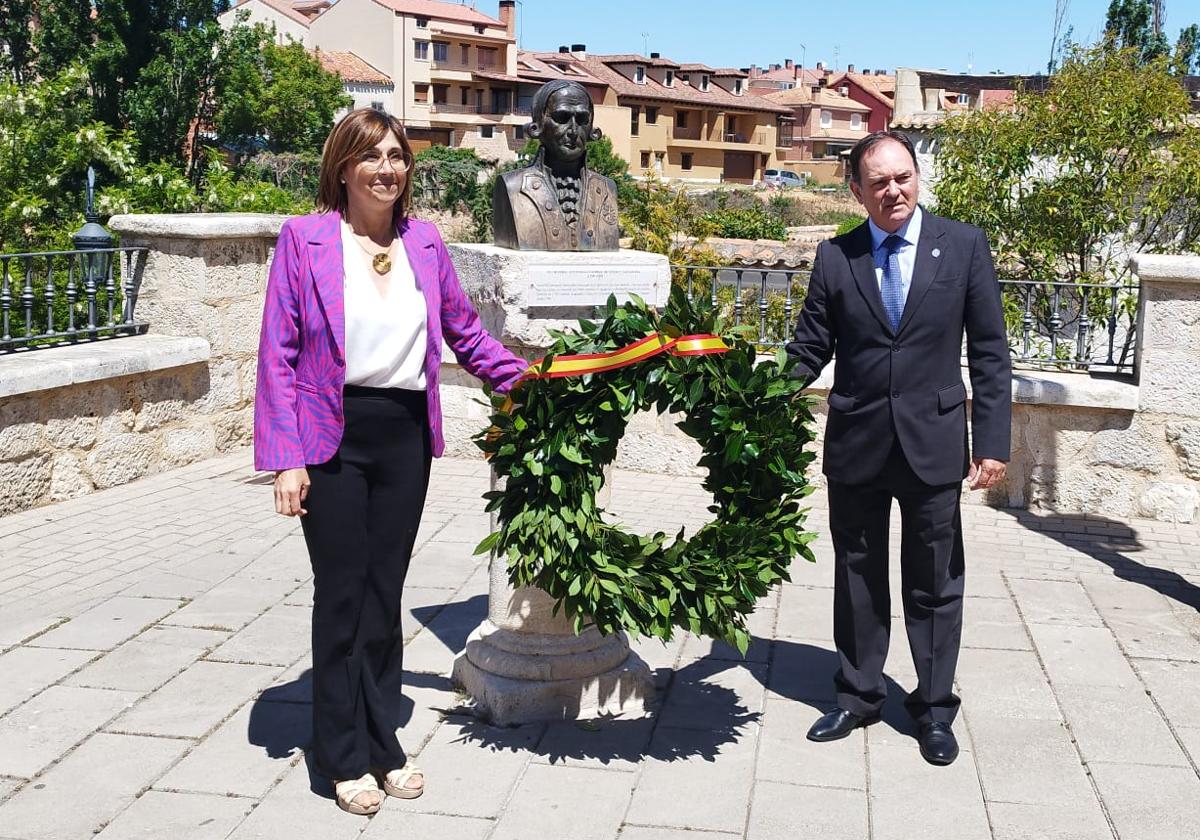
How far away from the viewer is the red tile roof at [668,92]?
73.6 m

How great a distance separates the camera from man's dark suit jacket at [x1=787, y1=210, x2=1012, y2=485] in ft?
13.1

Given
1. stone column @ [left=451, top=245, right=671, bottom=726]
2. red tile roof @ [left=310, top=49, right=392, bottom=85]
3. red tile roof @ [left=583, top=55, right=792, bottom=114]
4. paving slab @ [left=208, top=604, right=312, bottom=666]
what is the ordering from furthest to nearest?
1. red tile roof @ [left=583, top=55, right=792, bottom=114]
2. red tile roof @ [left=310, top=49, right=392, bottom=85]
3. paving slab @ [left=208, top=604, right=312, bottom=666]
4. stone column @ [left=451, top=245, right=671, bottom=726]

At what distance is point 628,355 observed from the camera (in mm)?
3855

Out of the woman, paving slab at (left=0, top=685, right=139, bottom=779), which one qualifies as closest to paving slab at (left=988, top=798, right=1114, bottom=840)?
the woman

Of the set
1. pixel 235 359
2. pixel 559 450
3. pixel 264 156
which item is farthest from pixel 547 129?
pixel 264 156

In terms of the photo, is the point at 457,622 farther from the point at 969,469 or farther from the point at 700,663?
the point at 969,469

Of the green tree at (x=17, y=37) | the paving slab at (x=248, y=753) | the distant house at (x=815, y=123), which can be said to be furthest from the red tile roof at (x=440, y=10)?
the paving slab at (x=248, y=753)

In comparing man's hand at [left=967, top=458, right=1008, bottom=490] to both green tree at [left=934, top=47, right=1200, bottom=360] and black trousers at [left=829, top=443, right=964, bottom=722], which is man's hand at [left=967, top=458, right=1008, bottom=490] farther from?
green tree at [left=934, top=47, right=1200, bottom=360]

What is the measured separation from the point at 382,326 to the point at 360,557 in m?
0.62

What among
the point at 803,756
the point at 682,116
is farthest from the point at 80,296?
the point at 682,116

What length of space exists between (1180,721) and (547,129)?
3.14 metres

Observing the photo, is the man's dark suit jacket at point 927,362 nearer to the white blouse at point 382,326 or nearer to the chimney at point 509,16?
the white blouse at point 382,326

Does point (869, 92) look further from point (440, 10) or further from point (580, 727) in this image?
point (580, 727)

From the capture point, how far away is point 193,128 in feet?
142
